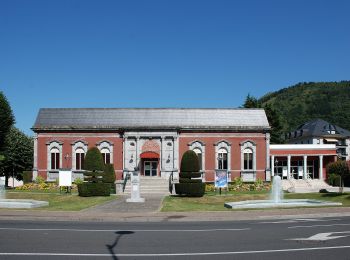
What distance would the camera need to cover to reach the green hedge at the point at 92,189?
118 feet

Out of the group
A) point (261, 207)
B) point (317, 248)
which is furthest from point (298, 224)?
point (261, 207)

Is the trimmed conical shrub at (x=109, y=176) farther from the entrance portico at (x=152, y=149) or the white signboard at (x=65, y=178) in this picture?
the entrance portico at (x=152, y=149)

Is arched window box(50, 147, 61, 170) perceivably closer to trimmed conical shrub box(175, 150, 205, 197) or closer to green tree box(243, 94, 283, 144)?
trimmed conical shrub box(175, 150, 205, 197)

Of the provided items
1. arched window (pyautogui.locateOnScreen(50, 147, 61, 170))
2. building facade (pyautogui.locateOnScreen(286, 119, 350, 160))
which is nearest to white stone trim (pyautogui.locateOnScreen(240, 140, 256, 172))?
arched window (pyautogui.locateOnScreen(50, 147, 61, 170))

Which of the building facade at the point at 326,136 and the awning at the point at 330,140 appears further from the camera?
the building facade at the point at 326,136

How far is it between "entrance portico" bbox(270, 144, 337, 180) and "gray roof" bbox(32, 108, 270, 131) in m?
8.16

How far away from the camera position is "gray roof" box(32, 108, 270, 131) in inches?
2096

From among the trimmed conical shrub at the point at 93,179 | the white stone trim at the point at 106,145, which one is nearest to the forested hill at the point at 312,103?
the white stone trim at the point at 106,145

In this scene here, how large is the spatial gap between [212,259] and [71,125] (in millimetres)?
45185

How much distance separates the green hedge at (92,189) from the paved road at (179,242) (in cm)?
1846

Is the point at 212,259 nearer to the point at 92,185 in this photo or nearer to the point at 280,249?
the point at 280,249

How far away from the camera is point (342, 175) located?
41875mm

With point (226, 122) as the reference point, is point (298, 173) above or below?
below

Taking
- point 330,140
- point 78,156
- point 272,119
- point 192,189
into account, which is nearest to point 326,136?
point 330,140
